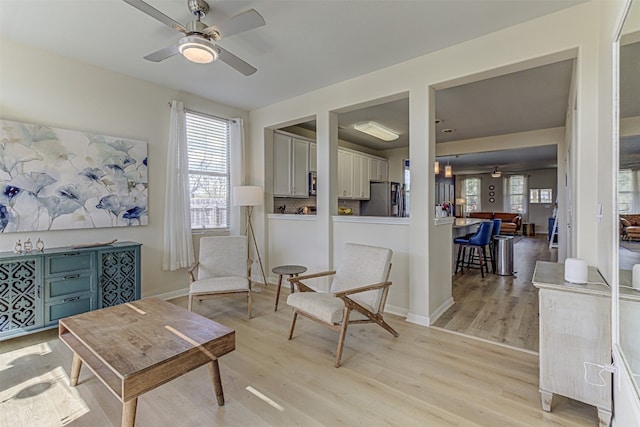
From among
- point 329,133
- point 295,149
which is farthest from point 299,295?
point 295,149

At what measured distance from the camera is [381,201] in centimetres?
698

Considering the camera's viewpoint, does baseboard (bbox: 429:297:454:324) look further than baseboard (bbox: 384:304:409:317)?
No

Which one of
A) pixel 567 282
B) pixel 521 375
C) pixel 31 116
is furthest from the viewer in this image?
pixel 31 116

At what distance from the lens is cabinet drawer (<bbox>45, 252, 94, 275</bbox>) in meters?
2.78

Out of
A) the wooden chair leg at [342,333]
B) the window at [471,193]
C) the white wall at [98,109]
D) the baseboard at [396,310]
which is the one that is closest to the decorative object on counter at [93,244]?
the white wall at [98,109]

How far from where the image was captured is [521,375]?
2176mm

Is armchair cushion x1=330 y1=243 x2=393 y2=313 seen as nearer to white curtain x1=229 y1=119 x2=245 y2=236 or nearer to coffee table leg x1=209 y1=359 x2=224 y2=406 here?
coffee table leg x1=209 y1=359 x2=224 y2=406

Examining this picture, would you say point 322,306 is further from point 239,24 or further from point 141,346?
point 239,24

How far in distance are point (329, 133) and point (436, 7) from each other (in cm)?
188

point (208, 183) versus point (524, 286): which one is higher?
point (208, 183)

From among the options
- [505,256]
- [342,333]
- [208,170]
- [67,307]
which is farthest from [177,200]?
[505,256]

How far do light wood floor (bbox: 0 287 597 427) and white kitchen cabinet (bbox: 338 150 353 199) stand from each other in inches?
143

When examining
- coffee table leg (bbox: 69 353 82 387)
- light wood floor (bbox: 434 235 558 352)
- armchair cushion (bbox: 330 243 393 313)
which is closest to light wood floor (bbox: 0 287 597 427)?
coffee table leg (bbox: 69 353 82 387)

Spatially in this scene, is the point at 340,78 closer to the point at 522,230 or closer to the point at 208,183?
the point at 208,183
